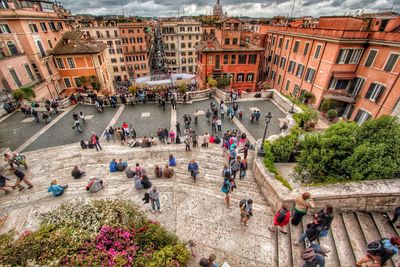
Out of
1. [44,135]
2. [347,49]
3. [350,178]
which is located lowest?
[44,135]

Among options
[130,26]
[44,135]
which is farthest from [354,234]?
[130,26]

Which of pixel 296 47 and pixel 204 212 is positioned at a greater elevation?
pixel 296 47

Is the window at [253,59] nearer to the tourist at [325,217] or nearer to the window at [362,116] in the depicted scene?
the window at [362,116]

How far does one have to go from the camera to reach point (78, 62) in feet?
97.9

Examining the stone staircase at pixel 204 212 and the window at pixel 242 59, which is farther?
the window at pixel 242 59

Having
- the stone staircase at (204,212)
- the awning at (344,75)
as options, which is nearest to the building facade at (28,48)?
the stone staircase at (204,212)

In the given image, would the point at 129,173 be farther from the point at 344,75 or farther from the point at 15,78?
the point at 15,78

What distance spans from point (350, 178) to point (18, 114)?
92.5 feet

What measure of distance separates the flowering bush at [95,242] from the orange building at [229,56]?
28.0 meters

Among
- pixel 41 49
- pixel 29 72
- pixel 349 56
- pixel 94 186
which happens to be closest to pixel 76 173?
pixel 94 186

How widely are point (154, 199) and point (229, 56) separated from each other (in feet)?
95.5

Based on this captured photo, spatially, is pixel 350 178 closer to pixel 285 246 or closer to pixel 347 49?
pixel 285 246

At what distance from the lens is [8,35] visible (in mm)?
25344

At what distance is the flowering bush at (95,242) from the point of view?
18.5 ft
